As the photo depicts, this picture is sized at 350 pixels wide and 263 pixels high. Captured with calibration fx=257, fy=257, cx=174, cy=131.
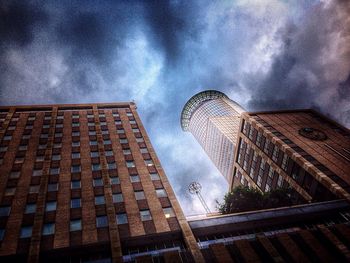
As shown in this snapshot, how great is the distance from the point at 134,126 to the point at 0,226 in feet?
87.2

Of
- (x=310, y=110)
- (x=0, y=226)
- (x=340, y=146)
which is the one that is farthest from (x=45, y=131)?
(x=310, y=110)

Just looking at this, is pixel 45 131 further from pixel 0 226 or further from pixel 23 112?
pixel 0 226

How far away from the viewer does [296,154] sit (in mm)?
42750

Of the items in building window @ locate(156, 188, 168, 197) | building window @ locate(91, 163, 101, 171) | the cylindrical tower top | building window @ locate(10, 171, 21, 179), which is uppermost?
the cylindrical tower top

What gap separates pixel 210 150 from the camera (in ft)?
374

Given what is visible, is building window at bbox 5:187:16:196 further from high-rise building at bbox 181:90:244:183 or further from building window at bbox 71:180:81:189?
high-rise building at bbox 181:90:244:183

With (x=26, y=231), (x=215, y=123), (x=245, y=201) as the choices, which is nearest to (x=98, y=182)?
(x=26, y=231)

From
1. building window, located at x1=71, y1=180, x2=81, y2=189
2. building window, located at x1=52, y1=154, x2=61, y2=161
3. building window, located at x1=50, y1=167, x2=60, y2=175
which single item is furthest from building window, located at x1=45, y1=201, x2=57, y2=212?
building window, located at x1=52, y1=154, x2=61, y2=161

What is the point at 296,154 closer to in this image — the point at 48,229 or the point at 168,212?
the point at 168,212

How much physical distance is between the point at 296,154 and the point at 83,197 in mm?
33636

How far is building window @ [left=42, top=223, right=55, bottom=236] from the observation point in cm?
2556

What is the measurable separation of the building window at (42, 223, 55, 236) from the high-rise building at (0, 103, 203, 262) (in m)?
0.10

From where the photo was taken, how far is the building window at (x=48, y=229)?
25562mm

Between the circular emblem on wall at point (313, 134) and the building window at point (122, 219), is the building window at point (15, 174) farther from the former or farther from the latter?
the circular emblem on wall at point (313, 134)
